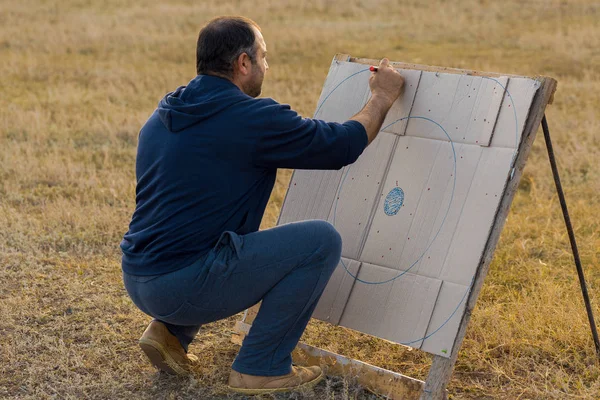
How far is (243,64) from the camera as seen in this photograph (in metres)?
3.46

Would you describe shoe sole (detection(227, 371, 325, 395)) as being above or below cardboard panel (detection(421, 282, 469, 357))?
below

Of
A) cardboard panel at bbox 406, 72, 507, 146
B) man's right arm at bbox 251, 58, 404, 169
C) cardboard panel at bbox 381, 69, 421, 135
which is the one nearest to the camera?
man's right arm at bbox 251, 58, 404, 169

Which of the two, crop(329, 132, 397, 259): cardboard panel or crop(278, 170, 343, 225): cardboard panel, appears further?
crop(278, 170, 343, 225): cardboard panel

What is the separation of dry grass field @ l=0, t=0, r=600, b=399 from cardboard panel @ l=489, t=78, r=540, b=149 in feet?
3.90

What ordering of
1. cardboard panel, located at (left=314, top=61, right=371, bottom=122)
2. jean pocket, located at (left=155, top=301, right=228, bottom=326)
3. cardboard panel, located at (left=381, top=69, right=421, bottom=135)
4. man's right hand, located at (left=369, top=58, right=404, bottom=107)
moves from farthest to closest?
1. cardboard panel, located at (left=314, top=61, right=371, bottom=122)
2. cardboard panel, located at (left=381, top=69, right=421, bottom=135)
3. man's right hand, located at (left=369, top=58, right=404, bottom=107)
4. jean pocket, located at (left=155, top=301, right=228, bottom=326)

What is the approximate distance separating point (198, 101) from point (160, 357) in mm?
1248

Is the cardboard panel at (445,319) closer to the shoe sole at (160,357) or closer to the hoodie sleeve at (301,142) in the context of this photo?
the hoodie sleeve at (301,142)

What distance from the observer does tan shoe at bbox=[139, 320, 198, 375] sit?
3756 millimetres

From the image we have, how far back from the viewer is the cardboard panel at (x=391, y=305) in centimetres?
360

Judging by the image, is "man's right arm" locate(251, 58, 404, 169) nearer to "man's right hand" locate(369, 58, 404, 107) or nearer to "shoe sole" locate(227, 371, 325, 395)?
"man's right hand" locate(369, 58, 404, 107)

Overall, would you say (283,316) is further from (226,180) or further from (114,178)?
(114,178)

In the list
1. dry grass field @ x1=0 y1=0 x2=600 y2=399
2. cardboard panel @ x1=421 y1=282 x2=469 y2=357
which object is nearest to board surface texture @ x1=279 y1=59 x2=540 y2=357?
cardboard panel @ x1=421 y1=282 x2=469 y2=357

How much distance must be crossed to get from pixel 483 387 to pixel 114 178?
4.65 m

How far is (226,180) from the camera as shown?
11.0 feet
